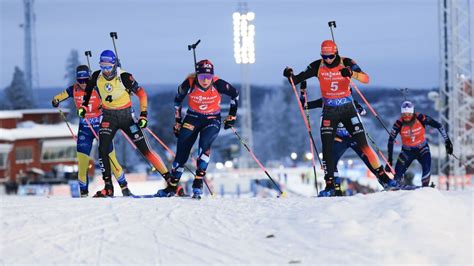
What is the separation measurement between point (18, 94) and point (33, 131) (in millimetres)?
36831

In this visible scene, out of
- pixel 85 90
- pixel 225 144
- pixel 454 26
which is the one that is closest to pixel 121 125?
pixel 85 90

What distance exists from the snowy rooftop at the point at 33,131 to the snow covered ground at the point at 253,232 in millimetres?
45362

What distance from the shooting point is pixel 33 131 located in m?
56.5

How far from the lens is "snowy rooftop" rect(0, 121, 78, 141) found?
55156 mm

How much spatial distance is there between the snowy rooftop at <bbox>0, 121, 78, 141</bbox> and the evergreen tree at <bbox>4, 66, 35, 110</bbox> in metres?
34.3

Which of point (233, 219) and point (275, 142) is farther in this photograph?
point (275, 142)

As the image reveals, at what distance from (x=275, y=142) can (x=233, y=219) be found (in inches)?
3871

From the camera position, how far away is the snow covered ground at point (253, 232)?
8578mm

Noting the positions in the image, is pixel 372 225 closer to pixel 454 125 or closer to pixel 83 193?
pixel 83 193

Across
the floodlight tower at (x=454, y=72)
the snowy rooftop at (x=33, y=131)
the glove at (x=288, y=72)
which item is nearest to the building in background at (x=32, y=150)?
the snowy rooftop at (x=33, y=131)

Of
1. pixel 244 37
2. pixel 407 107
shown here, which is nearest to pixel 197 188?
pixel 407 107

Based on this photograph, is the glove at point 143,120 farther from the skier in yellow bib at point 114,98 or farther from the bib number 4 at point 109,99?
the bib number 4 at point 109,99

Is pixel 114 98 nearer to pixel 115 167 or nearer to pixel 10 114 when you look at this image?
pixel 115 167

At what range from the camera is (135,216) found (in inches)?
414
